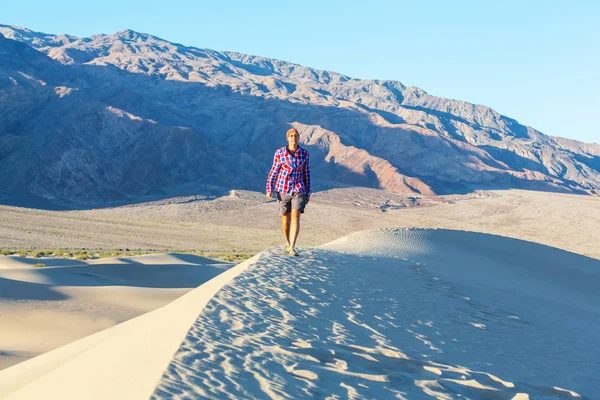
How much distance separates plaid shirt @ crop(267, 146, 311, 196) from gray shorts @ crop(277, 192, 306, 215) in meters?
0.07

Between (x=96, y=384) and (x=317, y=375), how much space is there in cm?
137

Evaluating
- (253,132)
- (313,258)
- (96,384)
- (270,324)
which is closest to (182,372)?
(96,384)

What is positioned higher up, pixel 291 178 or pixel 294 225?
pixel 291 178

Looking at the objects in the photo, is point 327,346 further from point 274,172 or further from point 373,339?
point 274,172

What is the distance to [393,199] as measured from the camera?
67438 millimetres

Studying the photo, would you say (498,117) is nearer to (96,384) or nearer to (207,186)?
(207,186)

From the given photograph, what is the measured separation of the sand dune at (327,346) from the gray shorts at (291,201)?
Answer: 2.61ft

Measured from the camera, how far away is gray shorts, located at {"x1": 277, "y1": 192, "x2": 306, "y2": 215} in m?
8.59

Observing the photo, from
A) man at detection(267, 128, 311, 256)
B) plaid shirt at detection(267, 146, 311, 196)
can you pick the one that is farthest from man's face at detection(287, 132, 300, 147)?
plaid shirt at detection(267, 146, 311, 196)

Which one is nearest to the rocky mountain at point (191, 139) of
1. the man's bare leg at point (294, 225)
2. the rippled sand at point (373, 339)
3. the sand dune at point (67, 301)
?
the sand dune at point (67, 301)

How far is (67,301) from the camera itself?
9.52 meters

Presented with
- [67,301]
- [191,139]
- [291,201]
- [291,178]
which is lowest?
[67,301]

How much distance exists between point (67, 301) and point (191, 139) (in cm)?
6501

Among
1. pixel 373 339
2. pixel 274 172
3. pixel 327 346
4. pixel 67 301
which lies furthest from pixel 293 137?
pixel 67 301
